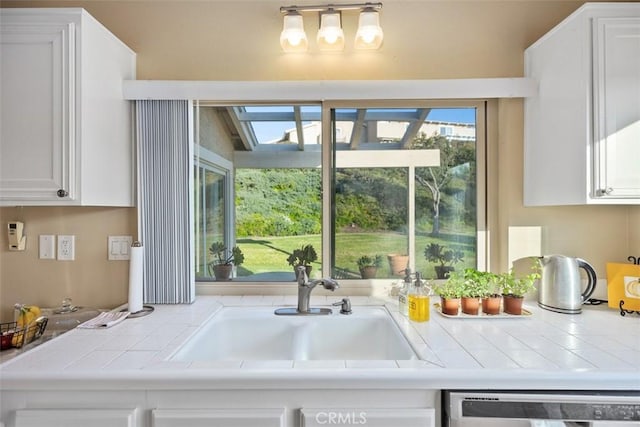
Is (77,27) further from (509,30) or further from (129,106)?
(509,30)

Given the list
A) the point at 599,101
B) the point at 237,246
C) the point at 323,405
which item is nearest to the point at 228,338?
the point at 237,246

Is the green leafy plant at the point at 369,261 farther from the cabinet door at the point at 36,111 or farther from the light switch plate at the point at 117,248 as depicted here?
the cabinet door at the point at 36,111

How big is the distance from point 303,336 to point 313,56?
4.86 feet

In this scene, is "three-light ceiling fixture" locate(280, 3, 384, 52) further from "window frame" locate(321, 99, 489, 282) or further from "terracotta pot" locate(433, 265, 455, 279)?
"terracotta pot" locate(433, 265, 455, 279)

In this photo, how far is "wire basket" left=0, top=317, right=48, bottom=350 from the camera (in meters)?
1.29

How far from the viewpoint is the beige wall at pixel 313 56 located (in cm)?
179

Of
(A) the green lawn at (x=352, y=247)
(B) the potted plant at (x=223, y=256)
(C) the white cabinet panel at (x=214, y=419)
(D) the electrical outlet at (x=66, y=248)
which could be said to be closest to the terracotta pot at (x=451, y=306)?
(A) the green lawn at (x=352, y=247)

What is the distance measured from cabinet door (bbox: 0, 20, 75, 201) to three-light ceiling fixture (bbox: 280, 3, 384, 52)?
0.95 m

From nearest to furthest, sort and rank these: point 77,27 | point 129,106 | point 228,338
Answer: point 77,27 → point 228,338 → point 129,106

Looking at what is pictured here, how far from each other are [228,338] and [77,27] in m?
1.52

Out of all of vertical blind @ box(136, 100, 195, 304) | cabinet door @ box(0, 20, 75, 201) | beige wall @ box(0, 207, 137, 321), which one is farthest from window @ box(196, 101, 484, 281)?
cabinet door @ box(0, 20, 75, 201)

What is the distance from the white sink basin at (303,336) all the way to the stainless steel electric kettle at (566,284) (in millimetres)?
808

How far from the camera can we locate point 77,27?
138cm

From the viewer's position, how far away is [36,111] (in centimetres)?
137
